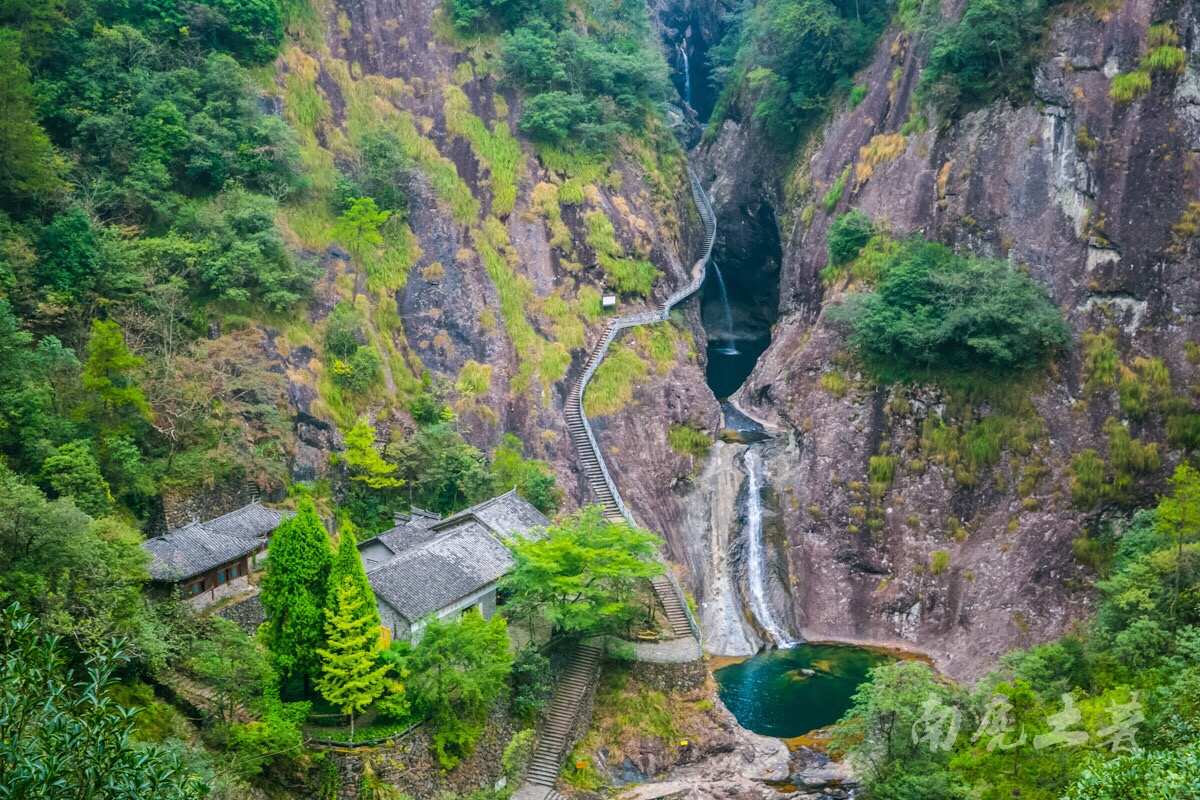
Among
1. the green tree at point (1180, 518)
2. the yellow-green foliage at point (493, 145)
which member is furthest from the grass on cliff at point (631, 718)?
the yellow-green foliage at point (493, 145)

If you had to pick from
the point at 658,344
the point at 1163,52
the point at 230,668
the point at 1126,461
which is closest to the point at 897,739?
the point at 1126,461

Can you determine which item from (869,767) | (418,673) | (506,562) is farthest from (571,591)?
(869,767)

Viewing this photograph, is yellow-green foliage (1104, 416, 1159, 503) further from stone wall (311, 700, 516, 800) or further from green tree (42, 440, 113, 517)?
green tree (42, 440, 113, 517)

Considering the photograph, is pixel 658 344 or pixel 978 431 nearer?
pixel 978 431

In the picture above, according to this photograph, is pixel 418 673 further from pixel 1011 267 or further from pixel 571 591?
pixel 1011 267

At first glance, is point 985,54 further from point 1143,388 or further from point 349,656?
point 349,656

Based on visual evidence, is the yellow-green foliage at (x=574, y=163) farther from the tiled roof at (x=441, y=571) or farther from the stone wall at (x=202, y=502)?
the stone wall at (x=202, y=502)

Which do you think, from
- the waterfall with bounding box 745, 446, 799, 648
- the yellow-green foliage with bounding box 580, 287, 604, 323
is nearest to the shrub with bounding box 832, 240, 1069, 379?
the waterfall with bounding box 745, 446, 799, 648
